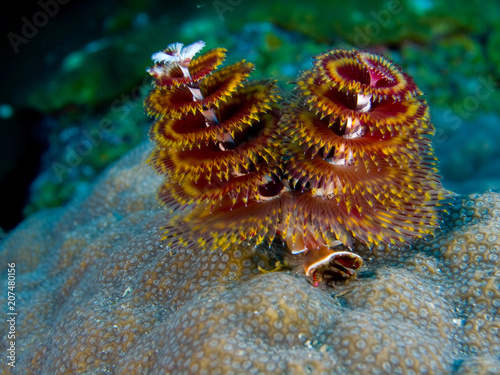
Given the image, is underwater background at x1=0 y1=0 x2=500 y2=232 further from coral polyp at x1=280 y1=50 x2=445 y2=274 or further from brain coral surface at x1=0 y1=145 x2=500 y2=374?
coral polyp at x1=280 y1=50 x2=445 y2=274

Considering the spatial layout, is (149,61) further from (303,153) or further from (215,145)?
(303,153)

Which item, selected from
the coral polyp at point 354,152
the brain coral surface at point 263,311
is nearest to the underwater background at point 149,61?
the brain coral surface at point 263,311

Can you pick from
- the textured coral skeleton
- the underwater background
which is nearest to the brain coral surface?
the textured coral skeleton

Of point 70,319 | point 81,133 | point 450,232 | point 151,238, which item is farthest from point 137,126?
point 450,232

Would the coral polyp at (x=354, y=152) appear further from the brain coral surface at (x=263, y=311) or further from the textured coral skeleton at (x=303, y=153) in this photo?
the brain coral surface at (x=263, y=311)

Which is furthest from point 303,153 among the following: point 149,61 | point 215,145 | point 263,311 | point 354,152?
point 149,61

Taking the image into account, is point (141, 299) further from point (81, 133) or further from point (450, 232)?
point (81, 133)

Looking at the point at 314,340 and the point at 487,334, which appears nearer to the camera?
the point at 314,340
